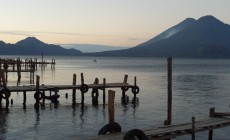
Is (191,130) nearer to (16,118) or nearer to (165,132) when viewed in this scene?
(165,132)

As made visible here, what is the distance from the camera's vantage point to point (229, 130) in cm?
2878

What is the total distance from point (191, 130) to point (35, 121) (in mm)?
14568

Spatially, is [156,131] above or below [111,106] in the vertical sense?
below

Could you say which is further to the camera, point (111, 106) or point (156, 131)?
point (111, 106)

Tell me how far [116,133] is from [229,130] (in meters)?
12.3

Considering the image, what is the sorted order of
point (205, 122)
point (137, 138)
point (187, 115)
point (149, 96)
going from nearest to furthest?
point (137, 138)
point (205, 122)
point (187, 115)
point (149, 96)

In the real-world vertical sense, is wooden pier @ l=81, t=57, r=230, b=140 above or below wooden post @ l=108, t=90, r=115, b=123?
below

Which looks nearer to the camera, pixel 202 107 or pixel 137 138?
pixel 137 138

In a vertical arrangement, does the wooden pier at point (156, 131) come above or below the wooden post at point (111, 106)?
below

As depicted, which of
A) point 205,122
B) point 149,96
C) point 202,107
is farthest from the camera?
point 149,96

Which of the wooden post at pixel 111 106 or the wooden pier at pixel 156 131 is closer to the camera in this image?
the wooden pier at pixel 156 131

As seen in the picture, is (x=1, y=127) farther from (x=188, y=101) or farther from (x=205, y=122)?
(x=188, y=101)

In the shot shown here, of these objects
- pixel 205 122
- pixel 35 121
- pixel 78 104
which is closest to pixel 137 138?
pixel 205 122

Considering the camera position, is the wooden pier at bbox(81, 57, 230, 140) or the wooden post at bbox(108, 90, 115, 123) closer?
the wooden pier at bbox(81, 57, 230, 140)
